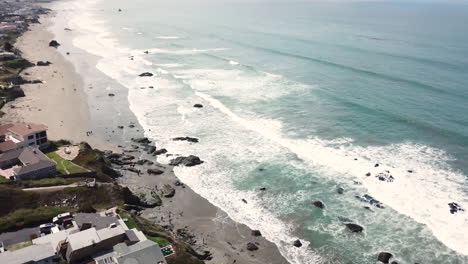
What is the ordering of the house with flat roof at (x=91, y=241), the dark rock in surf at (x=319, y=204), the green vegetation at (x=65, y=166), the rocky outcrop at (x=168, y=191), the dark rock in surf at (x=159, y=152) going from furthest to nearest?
the dark rock in surf at (x=159, y=152)
the rocky outcrop at (x=168, y=191)
the green vegetation at (x=65, y=166)
the dark rock in surf at (x=319, y=204)
the house with flat roof at (x=91, y=241)

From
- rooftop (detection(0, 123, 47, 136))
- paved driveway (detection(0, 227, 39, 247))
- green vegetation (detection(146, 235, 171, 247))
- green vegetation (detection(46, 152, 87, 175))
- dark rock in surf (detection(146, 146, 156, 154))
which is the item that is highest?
rooftop (detection(0, 123, 47, 136))

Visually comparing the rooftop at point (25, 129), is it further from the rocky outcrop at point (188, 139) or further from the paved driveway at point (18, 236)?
the paved driveway at point (18, 236)

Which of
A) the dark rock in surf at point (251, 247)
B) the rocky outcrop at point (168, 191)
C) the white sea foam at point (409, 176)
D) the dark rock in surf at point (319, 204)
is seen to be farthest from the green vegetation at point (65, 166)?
the white sea foam at point (409, 176)

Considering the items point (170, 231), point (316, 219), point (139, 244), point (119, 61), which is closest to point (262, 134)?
point (316, 219)

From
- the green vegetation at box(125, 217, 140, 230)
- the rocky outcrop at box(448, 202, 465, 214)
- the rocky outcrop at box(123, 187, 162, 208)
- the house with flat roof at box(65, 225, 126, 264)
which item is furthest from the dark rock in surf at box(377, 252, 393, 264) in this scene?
the rocky outcrop at box(123, 187, 162, 208)

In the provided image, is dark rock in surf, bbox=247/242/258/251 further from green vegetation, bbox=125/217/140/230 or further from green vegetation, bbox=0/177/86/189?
green vegetation, bbox=0/177/86/189

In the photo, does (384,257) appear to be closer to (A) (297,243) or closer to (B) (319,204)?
(A) (297,243)

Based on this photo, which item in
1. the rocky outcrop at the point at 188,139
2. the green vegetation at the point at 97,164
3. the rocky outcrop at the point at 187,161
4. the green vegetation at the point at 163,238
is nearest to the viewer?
the green vegetation at the point at 163,238
